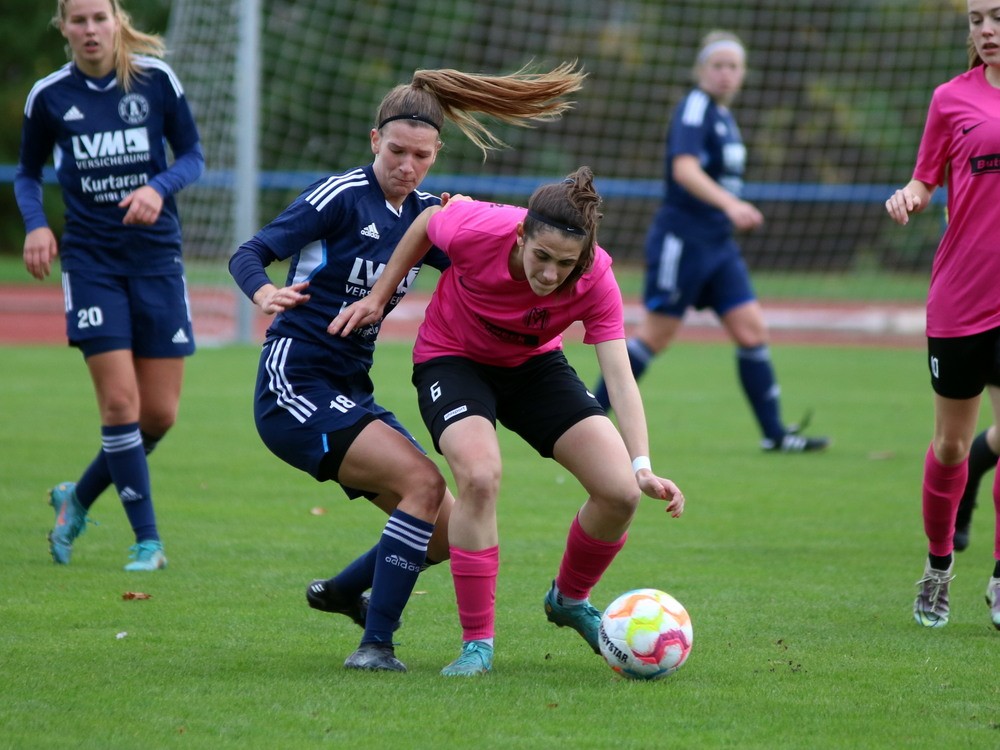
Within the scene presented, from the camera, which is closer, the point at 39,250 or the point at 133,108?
the point at 39,250

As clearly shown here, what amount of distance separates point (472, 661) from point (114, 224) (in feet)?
8.60

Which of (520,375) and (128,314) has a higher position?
(520,375)

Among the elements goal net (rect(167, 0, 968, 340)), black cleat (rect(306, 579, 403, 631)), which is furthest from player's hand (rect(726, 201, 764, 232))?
goal net (rect(167, 0, 968, 340))

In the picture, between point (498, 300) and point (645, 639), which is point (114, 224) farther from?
point (645, 639)

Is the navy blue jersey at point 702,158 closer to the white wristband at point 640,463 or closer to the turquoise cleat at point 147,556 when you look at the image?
the turquoise cleat at point 147,556

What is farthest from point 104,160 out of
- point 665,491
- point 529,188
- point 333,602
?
point 529,188

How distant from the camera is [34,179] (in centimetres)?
580

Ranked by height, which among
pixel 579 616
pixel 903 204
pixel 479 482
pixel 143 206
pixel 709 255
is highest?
pixel 903 204

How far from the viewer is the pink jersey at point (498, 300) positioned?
414 cm

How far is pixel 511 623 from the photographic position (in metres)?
4.76

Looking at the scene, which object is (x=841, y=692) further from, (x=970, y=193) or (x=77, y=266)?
(x=77, y=266)

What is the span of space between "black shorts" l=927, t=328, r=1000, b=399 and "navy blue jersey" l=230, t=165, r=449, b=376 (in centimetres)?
179

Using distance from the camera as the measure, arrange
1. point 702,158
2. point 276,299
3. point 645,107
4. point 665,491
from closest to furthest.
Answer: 1. point 665,491
2. point 276,299
3. point 702,158
4. point 645,107

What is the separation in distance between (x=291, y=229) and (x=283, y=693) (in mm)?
1375
